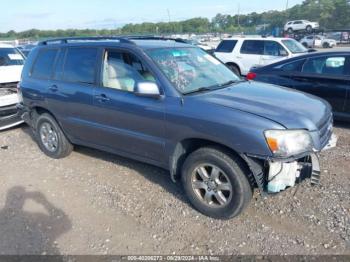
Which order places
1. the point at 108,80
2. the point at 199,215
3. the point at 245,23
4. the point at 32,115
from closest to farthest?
the point at 199,215 < the point at 108,80 < the point at 32,115 < the point at 245,23

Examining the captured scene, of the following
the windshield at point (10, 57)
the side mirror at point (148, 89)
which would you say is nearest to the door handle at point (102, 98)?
the side mirror at point (148, 89)

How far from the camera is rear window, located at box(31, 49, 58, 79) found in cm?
528

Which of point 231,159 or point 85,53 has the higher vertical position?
point 85,53

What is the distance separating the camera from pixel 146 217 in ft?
12.5

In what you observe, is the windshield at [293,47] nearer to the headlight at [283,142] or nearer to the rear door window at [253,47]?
the rear door window at [253,47]

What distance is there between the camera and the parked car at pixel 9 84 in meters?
7.19

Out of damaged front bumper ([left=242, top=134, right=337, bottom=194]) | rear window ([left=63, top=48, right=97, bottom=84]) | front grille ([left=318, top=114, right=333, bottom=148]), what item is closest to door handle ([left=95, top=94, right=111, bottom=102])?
rear window ([left=63, top=48, right=97, bottom=84])

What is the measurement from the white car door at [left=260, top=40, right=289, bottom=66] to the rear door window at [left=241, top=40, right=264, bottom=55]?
0.49 ft

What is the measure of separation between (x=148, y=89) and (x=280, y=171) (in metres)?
1.58

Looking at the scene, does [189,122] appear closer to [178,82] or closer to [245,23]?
[178,82]

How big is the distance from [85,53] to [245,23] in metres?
88.7

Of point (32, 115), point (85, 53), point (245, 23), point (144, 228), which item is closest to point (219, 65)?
point (85, 53)

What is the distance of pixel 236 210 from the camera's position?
11.6ft

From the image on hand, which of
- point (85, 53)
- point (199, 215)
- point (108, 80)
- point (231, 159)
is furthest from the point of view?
point (85, 53)
